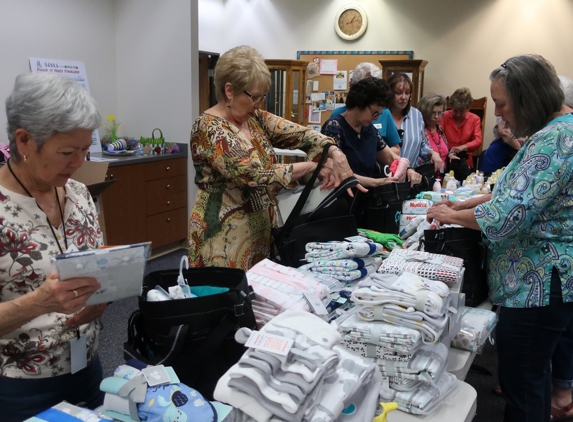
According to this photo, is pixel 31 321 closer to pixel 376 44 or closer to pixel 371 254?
pixel 371 254

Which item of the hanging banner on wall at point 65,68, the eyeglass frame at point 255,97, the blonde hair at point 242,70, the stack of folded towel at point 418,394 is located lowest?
the stack of folded towel at point 418,394

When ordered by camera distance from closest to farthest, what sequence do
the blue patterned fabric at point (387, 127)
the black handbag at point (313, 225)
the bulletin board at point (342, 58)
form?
the black handbag at point (313, 225)
the blue patterned fabric at point (387, 127)
the bulletin board at point (342, 58)

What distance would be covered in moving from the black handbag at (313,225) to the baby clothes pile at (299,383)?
0.84 meters

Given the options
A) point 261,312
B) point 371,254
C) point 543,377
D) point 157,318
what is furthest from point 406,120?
point 157,318

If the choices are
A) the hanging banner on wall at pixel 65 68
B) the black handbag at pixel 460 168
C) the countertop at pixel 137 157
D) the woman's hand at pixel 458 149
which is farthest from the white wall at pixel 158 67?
the woman's hand at pixel 458 149

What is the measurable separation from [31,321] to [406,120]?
323cm

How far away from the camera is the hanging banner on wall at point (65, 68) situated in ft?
14.5

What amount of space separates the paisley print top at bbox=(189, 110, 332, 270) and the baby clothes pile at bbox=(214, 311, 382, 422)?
87cm

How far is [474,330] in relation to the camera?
5.77 feet

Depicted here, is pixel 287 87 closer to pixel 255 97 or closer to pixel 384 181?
pixel 384 181

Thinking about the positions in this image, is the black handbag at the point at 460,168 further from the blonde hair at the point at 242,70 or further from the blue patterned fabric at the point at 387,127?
the blonde hair at the point at 242,70

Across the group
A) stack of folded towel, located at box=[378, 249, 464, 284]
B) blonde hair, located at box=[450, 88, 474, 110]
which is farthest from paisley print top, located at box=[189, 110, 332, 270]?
blonde hair, located at box=[450, 88, 474, 110]

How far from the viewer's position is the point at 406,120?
3.91 m

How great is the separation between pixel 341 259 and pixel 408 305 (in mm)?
487
